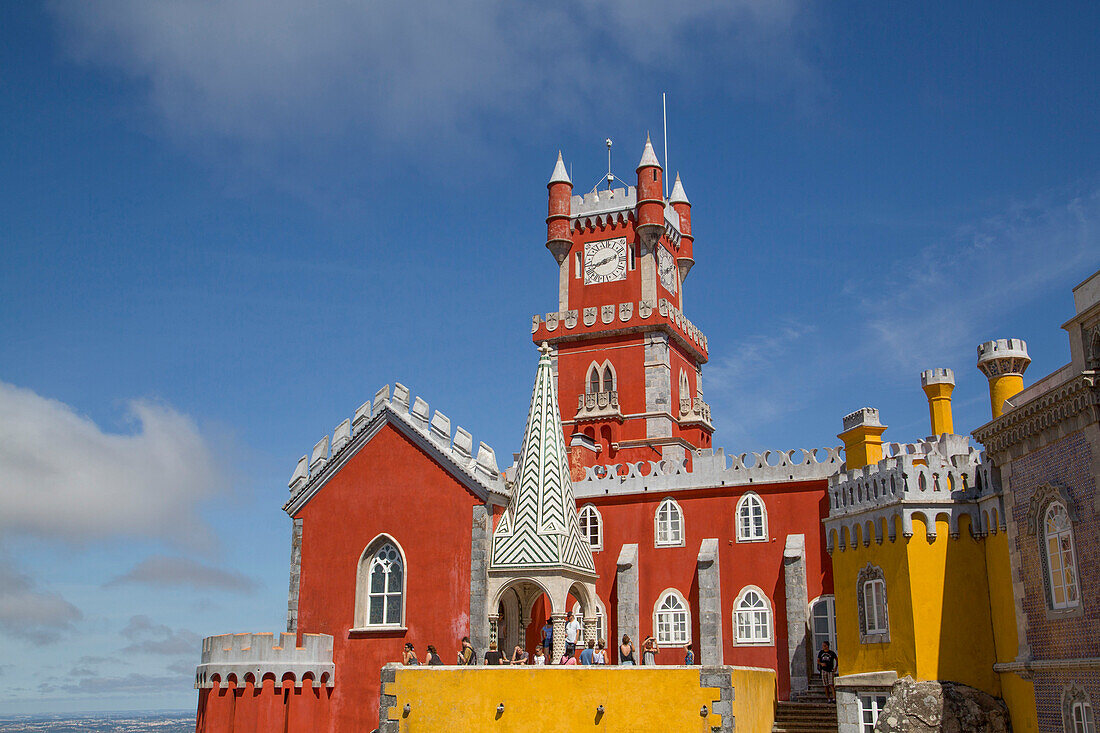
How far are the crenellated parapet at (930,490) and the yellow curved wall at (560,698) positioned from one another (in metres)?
→ 5.25

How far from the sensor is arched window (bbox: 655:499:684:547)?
102 ft

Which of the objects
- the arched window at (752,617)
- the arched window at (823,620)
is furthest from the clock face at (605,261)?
the arched window at (823,620)

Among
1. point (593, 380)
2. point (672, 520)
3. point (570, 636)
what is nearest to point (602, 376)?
point (593, 380)

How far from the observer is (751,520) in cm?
3034

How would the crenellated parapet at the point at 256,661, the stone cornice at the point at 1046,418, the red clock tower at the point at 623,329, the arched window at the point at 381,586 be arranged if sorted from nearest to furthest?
the stone cornice at the point at 1046,418
the crenellated parapet at the point at 256,661
the arched window at the point at 381,586
the red clock tower at the point at 623,329

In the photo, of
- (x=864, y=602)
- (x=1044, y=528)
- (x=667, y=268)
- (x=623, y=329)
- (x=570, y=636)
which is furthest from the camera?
(x=667, y=268)

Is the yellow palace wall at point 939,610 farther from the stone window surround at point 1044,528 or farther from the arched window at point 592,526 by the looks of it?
the arched window at point 592,526

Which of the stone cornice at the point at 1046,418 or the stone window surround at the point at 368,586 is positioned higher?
the stone cornice at the point at 1046,418

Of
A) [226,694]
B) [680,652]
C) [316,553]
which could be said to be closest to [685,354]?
[680,652]

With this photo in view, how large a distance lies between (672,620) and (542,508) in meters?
7.51

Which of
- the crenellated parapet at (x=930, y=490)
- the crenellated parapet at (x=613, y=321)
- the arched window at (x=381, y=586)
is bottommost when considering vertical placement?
the arched window at (x=381, y=586)

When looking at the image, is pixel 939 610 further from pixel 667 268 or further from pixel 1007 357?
pixel 667 268

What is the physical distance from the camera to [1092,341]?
18.1 meters

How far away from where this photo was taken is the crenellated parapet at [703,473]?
2988 cm
